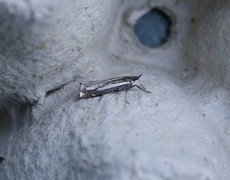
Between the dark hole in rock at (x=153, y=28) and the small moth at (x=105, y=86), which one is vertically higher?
the dark hole in rock at (x=153, y=28)

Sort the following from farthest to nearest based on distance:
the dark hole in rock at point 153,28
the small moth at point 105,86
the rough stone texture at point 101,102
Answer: the dark hole in rock at point 153,28 < the small moth at point 105,86 < the rough stone texture at point 101,102

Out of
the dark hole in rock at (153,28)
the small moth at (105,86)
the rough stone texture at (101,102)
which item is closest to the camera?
the rough stone texture at (101,102)

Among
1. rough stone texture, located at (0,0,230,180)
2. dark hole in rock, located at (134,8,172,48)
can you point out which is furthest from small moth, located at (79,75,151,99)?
dark hole in rock, located at (134,8,172,48)

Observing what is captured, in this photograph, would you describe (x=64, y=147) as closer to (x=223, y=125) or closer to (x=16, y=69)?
(x=16, y=69)

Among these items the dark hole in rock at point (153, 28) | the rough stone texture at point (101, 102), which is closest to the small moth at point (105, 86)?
the rough stone texture at point (101, 102)

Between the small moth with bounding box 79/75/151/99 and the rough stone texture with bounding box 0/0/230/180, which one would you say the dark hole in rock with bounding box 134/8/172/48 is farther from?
the small moth with bounding box 79/75/151/99

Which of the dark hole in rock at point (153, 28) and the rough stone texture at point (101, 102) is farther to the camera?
the dark hole in rock at point (153, 28)

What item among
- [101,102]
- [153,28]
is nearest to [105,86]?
[101,102]

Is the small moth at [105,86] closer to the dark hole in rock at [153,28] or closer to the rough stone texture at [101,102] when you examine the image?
the rough stone texture at [101,102]
